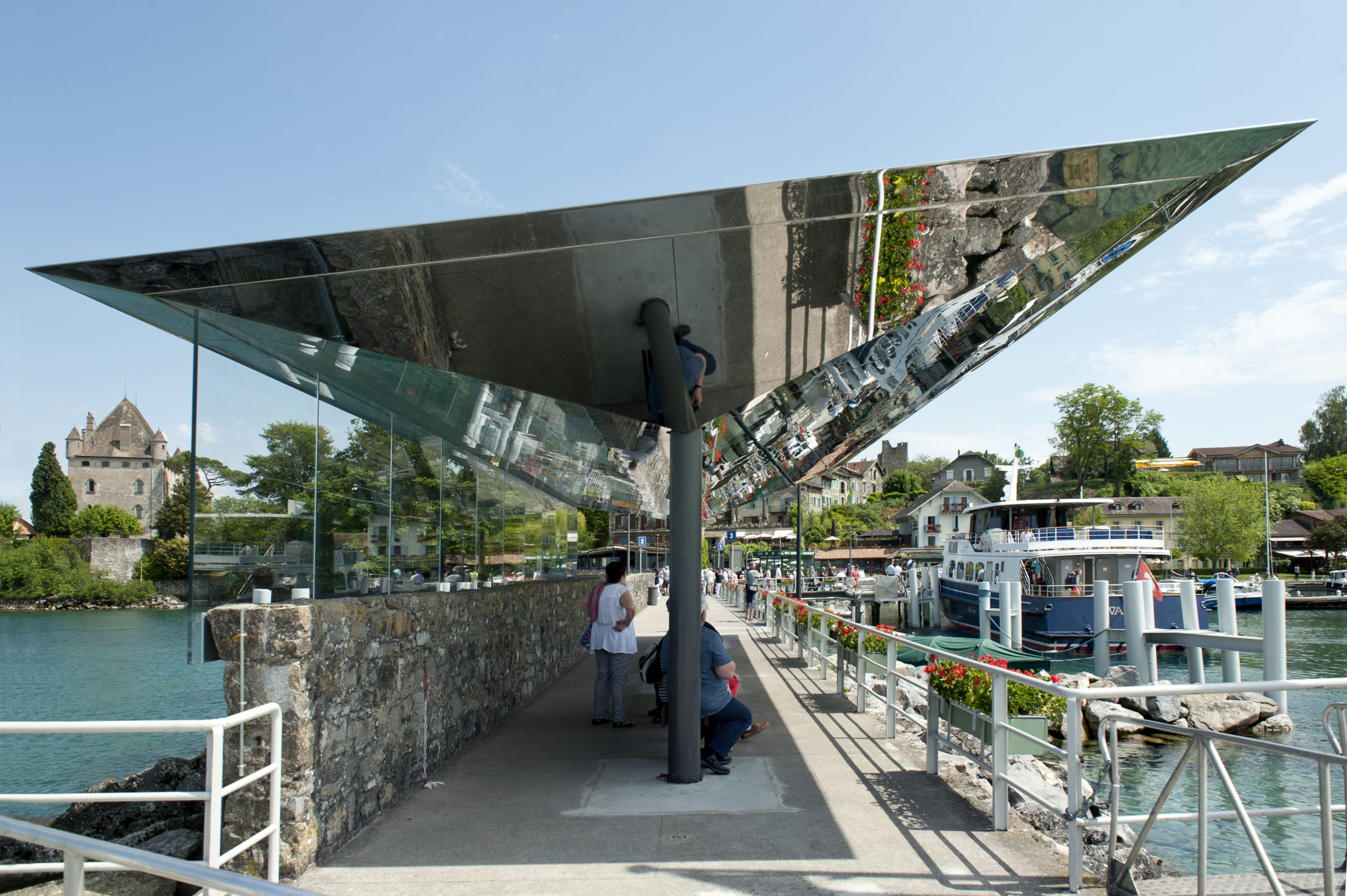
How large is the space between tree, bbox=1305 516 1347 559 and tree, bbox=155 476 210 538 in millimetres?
85791

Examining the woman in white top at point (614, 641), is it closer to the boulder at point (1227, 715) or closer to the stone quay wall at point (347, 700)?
the stone quay wall at point (347, 700)

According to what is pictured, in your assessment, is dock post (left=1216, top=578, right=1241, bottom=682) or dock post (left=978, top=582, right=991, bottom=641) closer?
dock post (left=1216, top=578, right=1241, bottom=682)

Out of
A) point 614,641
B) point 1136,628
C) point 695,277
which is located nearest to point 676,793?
point 614,641

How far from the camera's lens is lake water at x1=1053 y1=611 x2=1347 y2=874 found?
8023 millimetres

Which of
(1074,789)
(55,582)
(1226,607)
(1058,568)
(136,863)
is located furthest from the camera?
(55,582)

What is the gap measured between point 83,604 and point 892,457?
152491mm

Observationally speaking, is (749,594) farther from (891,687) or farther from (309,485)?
(309,485)

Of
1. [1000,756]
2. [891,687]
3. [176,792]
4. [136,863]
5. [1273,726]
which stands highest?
[136,863]

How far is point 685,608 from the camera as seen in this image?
562 centimetres

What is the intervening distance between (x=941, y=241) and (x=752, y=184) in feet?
4.23

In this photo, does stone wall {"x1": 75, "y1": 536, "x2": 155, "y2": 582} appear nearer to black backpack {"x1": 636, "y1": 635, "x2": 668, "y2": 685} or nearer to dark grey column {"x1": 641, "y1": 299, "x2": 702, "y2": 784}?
black backpack {"x1": 636, "y1": 635, "x2": 668, "y2": 685}

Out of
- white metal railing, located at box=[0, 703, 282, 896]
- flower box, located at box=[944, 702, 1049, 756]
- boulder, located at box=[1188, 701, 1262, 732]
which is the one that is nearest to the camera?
white metal railing, located at box=[0, 703, 282, 896]

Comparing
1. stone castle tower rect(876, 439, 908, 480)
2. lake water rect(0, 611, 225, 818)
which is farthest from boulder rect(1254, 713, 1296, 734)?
stone castle tower rect(876, 439, 908, 480)

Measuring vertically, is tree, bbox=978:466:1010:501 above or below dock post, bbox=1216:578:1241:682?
above
